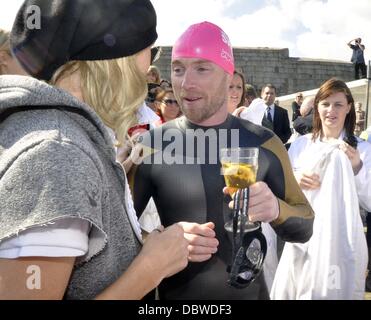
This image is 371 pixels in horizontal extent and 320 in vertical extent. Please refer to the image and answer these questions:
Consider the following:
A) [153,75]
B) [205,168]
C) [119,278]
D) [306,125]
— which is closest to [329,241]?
[205,168]

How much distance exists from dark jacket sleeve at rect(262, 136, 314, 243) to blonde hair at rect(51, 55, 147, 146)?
117 cm

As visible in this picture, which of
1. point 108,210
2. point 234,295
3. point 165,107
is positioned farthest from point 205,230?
point 165,107

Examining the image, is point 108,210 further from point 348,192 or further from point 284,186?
point 348,192

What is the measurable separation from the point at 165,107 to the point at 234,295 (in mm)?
3254

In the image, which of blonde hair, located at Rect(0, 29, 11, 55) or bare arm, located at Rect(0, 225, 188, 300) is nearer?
bare arm, located at Rect(0, 225, 188, 300)

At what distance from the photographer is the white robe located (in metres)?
3.18

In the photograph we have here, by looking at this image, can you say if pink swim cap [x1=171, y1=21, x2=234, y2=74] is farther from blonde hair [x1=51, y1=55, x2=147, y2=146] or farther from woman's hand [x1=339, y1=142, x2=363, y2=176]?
woman's hand [x1=339, y1=142, x2=363, y2=176]

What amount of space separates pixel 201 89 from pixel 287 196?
718mm

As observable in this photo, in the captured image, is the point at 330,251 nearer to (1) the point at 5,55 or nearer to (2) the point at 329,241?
(2) the point at 329,241

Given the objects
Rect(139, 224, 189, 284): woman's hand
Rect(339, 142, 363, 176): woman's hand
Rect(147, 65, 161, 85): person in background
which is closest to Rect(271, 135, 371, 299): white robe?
Answer: Rect(339, 142, 363, 176): woman's hand

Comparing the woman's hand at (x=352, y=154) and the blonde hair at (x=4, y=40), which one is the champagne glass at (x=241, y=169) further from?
the woman's hand at (x=352, y=154)

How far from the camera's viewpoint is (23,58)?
41.2 inches

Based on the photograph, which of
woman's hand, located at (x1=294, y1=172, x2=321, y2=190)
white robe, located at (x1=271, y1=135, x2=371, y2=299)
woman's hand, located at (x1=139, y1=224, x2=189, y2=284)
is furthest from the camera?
woman's hand, located at (x1=294, y1=172, x2=321, y2=190)
